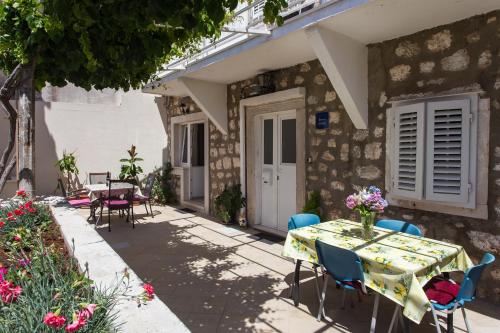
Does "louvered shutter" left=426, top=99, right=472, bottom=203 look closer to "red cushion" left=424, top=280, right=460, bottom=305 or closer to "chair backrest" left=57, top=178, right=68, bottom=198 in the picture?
"red cushion" left=424, top=280, right=460, bottom=305

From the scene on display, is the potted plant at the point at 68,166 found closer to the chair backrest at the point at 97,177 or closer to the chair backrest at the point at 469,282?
the chair backrest at the point at 97,177

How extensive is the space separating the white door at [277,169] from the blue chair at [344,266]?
2584 mm

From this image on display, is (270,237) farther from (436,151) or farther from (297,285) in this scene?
(436,151)

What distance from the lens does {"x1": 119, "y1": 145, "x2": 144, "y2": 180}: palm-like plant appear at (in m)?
8.50

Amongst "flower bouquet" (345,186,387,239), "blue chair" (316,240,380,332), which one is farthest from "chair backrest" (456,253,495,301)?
"flower bouquet" (345,186,387,239)

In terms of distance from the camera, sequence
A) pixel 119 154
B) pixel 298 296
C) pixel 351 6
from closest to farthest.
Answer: pixel 351 6
pixel 298 296
pixel 119 154

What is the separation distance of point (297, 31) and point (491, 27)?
1.82 metres

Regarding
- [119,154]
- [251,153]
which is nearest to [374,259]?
[251,153]

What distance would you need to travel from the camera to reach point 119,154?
8812 mm

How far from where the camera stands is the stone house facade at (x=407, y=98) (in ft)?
10.2

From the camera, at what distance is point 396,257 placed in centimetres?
248

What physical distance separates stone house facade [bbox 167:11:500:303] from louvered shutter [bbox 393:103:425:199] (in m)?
0.17

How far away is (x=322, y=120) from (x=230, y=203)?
251cm

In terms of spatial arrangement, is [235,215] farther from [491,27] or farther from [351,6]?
[491,27]
